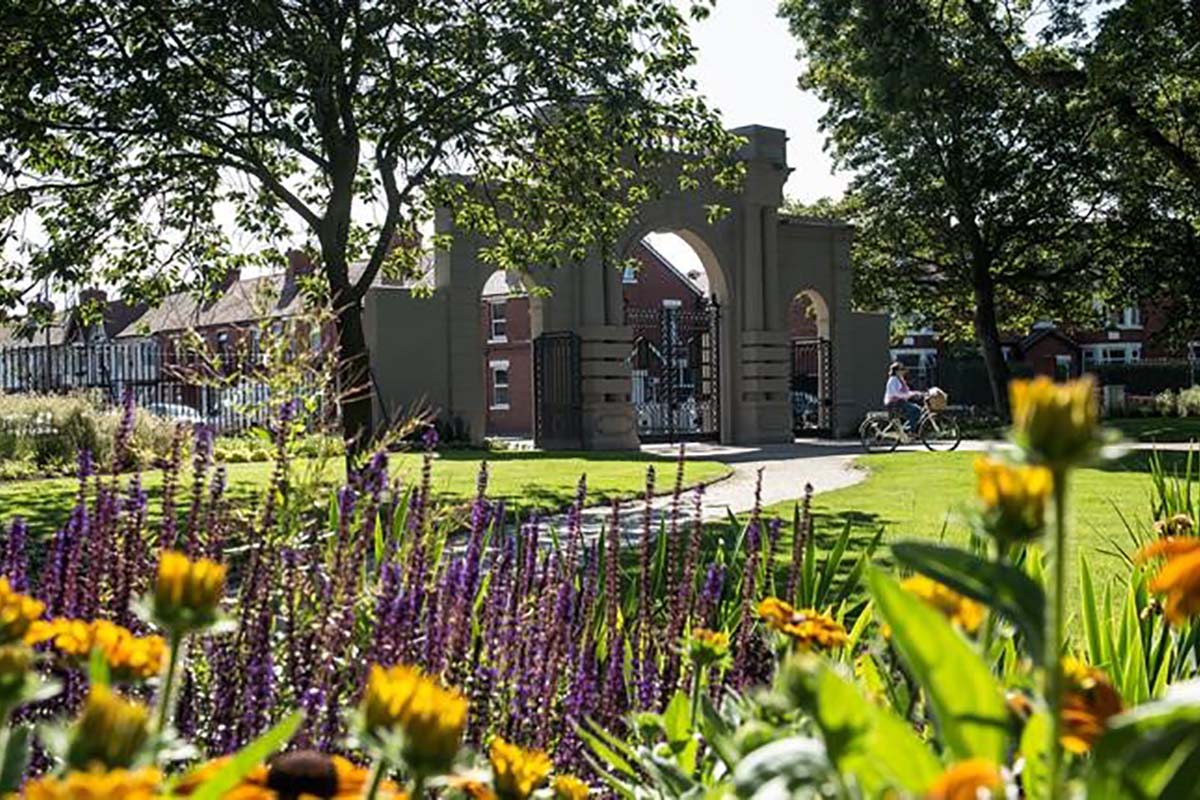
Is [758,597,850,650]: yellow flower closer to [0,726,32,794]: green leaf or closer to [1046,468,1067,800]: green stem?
[1046,468,1067,800]: green stem

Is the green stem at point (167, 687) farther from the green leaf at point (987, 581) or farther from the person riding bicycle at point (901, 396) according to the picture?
the person riding bicycle at point (901, 396)

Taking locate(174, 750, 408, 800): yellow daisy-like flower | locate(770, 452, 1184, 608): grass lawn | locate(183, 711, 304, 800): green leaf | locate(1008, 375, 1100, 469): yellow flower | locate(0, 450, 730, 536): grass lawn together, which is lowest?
locate(770, 452, 1184, 608): grass lawn

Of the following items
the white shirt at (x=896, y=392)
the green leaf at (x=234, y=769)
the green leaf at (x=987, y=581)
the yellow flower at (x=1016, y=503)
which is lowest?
the green leaf at (x=234, y=769)

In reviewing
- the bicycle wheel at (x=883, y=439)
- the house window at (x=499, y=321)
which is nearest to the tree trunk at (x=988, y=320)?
the bicycle wheel at (x=883, y=439)

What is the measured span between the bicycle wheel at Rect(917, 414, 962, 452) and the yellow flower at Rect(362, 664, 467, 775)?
2138 centimetres

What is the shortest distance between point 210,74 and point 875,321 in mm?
19960

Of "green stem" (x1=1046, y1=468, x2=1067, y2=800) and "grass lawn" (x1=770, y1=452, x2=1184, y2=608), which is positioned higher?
"green stem" (x1=1046, y1=468, x2=1067, y2=800)

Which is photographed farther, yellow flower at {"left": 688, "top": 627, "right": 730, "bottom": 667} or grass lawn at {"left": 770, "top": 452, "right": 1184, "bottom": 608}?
grass lawn at {"left": 770, "top": 452, "right": 1184, "bottom": 608}

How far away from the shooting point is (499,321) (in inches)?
1654

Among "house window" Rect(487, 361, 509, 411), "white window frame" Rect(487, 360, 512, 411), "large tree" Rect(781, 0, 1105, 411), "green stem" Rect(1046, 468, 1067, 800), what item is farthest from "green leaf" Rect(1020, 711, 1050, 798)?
"house window" Rect(487, 361, 509, 411)

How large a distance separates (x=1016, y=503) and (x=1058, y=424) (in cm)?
13

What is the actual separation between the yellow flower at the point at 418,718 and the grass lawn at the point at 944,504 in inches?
209

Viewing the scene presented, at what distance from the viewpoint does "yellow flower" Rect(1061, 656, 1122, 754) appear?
84 cm

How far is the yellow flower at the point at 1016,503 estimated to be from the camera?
28.3 inches
